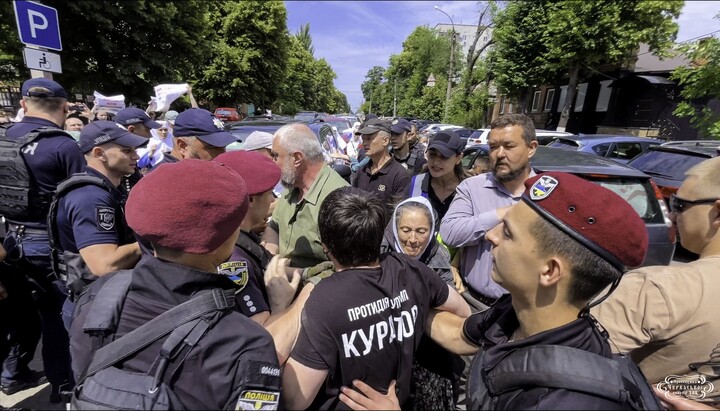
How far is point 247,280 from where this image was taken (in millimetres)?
1523

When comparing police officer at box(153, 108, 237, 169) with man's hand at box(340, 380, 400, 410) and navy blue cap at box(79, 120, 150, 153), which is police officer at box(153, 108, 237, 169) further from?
man's hand at box(340, 380, 400, 410)

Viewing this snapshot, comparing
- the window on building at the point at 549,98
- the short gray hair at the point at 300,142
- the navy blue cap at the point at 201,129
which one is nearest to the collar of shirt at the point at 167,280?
the short gray hair at the point at 300,142

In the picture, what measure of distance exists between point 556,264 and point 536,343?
255 millimetres

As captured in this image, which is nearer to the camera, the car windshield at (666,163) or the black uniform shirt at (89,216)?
the black uniform shirt at (89,216)

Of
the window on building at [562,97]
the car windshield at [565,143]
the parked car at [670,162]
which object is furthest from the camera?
the window on building at [562,97]

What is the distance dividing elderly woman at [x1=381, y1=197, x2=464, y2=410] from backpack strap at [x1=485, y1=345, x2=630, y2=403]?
701 mm

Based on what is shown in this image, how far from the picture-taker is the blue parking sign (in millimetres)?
2832

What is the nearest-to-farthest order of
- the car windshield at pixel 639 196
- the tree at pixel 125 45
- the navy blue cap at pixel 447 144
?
1. the navy blue cap at pixel 447 144
2. the car windshield at pixel 639 196
3. the tree at pixel 125 45

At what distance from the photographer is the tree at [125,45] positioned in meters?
11.8

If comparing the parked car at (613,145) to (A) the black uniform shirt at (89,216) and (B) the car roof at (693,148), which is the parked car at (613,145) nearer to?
(B) the car roof at (693,148)

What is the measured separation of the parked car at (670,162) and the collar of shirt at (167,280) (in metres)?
6.68

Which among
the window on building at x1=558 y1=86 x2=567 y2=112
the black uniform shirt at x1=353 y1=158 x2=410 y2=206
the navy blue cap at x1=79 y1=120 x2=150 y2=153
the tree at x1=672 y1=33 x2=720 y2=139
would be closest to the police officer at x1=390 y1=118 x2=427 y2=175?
the black uniform shirt at x1=353 y1=158 x2=410 y2=206

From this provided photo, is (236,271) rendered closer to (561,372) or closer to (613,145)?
(561,372)

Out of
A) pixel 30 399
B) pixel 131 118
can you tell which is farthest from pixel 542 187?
pixel 131 118
